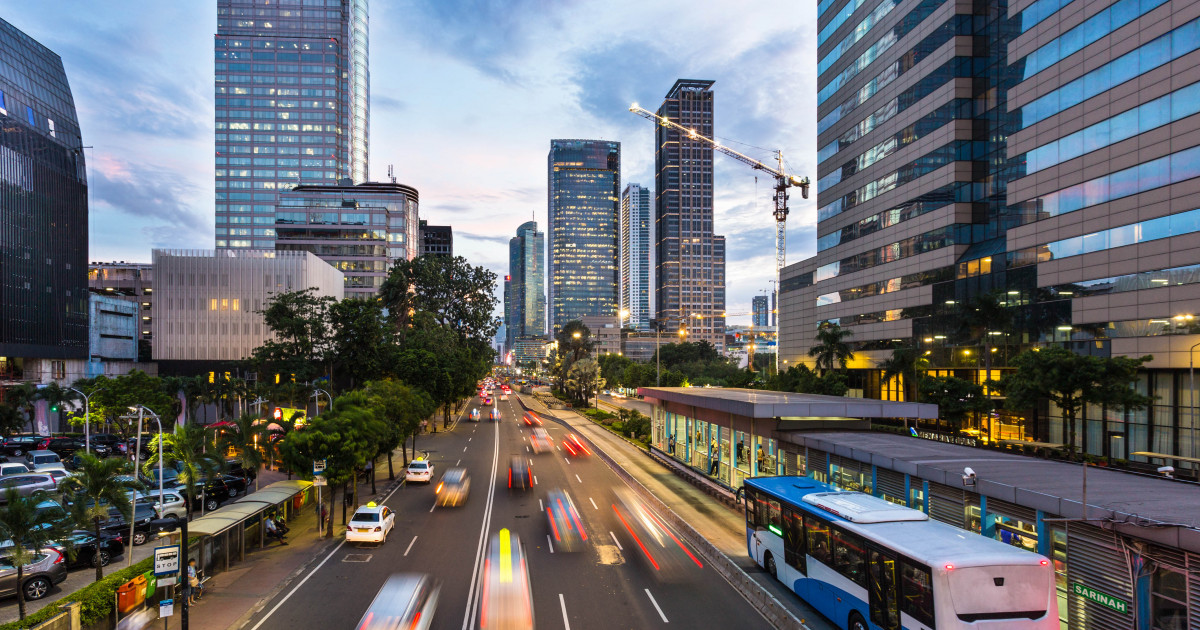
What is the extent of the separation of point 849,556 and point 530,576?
1064 cm

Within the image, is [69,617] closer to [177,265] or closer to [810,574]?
[810,574]

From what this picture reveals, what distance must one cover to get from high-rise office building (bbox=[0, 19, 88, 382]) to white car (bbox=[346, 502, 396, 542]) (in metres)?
82.4

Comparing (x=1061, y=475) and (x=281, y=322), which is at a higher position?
(x=281, y=322)

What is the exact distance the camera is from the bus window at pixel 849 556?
1421 centimetres

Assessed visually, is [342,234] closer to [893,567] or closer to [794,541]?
[794,541]

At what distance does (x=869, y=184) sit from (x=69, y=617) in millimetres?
72312

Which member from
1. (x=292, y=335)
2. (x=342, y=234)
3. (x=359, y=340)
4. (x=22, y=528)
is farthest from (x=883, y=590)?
(x=342, y=234)

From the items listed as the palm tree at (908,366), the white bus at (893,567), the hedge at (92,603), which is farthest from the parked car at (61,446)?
the palm tree at (908,366)

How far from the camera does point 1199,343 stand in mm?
34500

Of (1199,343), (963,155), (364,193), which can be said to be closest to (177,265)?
(364,193)

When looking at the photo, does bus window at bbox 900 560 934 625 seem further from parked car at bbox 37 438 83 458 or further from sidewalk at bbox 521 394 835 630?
parked car at bbox 37 438 83 458

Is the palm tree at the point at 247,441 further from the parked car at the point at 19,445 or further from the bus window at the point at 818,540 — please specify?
the parked car at the point at 19,445

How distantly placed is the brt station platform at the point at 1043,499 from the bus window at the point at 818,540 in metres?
4.21

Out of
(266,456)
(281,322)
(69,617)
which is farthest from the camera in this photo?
(281,322)
